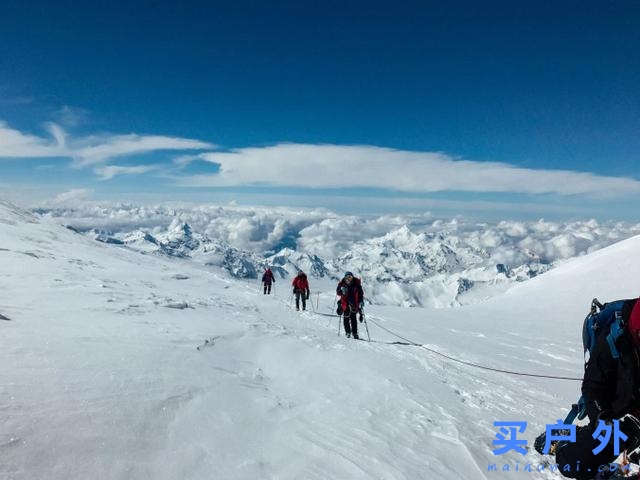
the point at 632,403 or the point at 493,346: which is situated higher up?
the point at 632,403

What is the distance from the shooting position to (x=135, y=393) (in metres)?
5.75

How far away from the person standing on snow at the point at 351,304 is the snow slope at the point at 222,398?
7.12 feet

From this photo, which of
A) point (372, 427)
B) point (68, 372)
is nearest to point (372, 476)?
point (372, 427)

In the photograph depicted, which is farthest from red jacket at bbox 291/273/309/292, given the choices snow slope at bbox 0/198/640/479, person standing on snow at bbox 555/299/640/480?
person standing on snow at bbox 555/299/640/480

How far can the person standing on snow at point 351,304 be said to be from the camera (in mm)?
16172

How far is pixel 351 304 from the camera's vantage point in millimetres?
16219

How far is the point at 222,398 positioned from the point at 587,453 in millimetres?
5298

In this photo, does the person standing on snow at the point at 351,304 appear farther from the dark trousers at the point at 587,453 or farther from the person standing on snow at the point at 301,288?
the dark trousers at the point at 587,453

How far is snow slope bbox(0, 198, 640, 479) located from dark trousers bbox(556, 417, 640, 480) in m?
0.81

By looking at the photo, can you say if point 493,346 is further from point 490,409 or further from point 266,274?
point 266,274

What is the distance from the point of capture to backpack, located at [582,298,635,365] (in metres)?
4.80

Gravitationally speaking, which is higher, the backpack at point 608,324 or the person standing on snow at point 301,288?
the backpack at point 608,324

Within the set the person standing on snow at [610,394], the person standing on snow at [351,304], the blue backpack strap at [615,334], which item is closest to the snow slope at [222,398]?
the person standing on snow at [610,394]

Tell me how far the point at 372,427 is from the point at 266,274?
27008 mm
